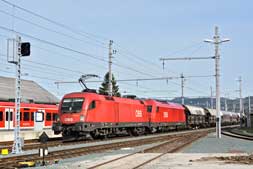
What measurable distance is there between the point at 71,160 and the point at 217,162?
600 cm

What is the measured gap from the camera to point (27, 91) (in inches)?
2840

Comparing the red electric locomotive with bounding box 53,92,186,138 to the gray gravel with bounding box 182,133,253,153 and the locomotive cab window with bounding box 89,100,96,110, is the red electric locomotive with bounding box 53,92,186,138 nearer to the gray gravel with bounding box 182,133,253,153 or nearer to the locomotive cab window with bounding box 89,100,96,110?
the locomotive cab window with bounding box 89,100,96,110

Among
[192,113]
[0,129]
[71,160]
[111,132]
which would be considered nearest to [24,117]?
[0,129]

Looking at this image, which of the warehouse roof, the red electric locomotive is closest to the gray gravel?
the red electric locomotive

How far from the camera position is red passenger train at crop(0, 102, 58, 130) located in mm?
36844

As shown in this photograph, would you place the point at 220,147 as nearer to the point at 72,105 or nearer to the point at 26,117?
the point at 72,105

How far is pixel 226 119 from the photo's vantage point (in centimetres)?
8856

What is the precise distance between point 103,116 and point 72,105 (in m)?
3.14

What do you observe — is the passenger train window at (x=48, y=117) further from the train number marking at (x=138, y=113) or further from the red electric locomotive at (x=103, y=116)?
the train number marking at (x=138, y=113)

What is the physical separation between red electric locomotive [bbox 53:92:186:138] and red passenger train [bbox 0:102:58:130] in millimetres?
1964

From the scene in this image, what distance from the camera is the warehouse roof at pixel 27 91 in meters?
64.8

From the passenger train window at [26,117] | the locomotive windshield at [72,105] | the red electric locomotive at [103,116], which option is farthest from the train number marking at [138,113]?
the locomotive windshield at [72,105]

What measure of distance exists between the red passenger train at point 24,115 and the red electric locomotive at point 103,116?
1.96 metres

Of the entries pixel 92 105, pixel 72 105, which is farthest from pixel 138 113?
pixel 72 105
